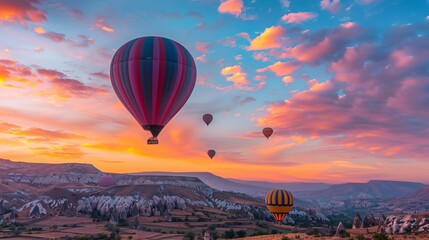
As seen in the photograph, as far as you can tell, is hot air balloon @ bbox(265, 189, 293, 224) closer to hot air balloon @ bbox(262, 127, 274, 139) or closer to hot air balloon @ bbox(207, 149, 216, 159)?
hot air balloon @ bbox(262, 127, 274, 139)

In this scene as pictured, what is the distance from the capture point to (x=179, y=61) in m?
45.9

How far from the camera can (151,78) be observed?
146ft

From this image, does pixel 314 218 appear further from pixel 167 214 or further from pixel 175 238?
pixel 175 238

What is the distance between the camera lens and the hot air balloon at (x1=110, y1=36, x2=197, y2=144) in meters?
44.8

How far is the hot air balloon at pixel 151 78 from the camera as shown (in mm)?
44750

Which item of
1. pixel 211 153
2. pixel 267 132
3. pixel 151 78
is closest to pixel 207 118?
pixel 267 132

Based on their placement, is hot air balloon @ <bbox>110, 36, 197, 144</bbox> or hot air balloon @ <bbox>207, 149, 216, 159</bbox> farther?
hot air balloon @ <bbox>207, 149, 216, 159</bbox>

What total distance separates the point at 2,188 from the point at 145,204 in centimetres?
7162

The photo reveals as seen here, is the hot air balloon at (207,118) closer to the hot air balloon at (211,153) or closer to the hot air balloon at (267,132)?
the hot air balloon at (267,132)

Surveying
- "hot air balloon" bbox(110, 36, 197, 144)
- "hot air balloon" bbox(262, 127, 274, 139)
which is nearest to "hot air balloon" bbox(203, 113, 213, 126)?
"hot air balloon" bbox(262, 127, 274, 139)

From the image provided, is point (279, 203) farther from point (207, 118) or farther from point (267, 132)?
point (267, 132)

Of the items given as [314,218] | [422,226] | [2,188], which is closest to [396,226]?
[422,226]

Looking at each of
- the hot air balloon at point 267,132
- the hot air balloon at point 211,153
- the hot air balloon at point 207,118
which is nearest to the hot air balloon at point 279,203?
the hot air balloon at point 207,118

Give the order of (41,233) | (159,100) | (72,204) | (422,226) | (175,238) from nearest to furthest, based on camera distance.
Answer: (159,100)
(422,226)
(175,238)
(41,233)
(72,204)
